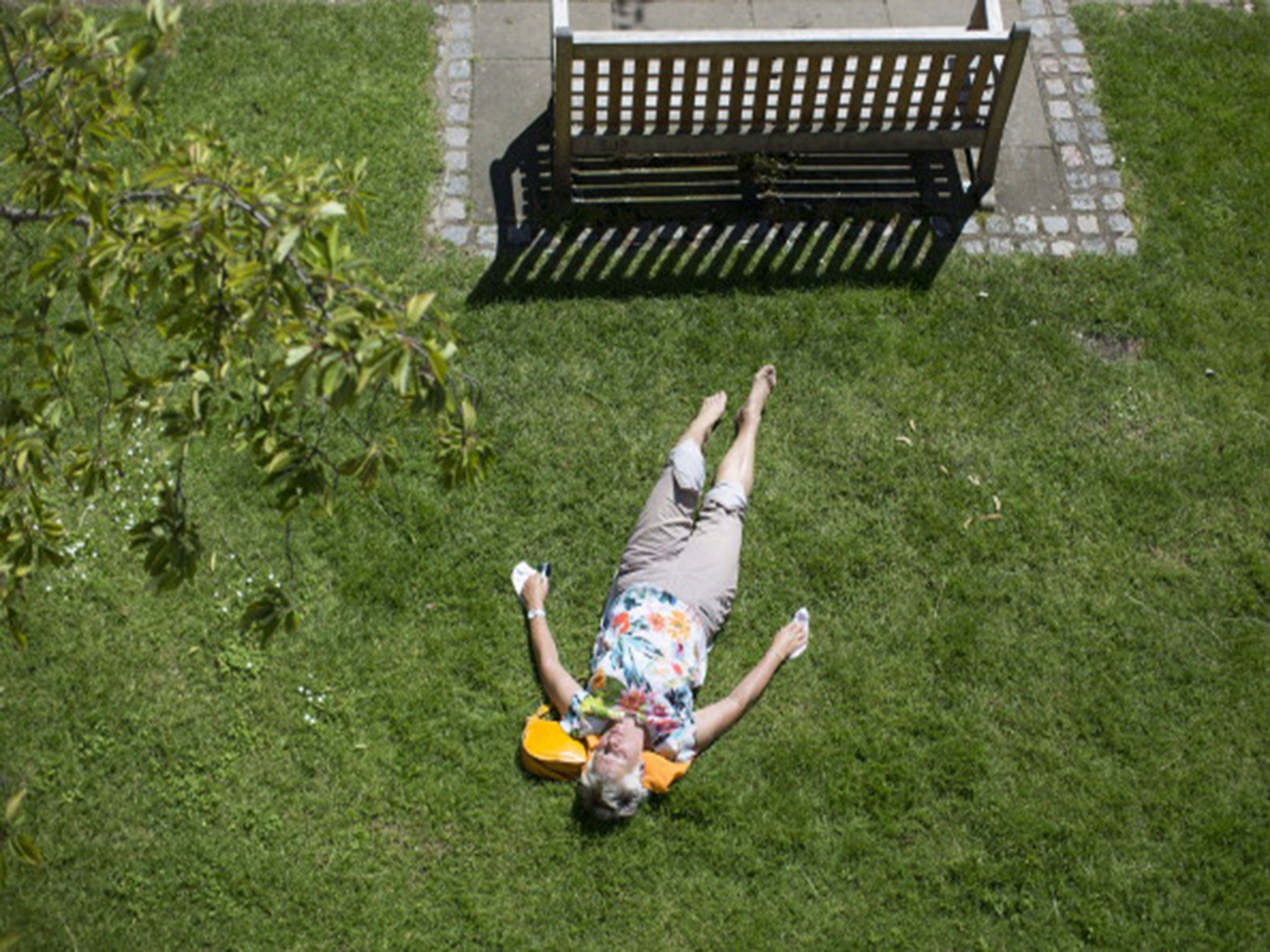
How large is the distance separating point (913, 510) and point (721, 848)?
2.05 meters

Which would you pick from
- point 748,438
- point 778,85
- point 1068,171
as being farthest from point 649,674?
point 1068,171

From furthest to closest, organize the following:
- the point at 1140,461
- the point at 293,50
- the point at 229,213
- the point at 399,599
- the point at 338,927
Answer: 1. the point at 293,50
2. the point at 1140,461
3. the point at 399,599
4. the point at 338,927
5. the point at 229,213

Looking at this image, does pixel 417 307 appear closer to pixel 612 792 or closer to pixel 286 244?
pixel 286 244

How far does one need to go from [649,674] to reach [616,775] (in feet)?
1.62

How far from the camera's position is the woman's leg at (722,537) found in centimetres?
646

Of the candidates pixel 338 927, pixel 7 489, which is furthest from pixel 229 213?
pixel 338 927

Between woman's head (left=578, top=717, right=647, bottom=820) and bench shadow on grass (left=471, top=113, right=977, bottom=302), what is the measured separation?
279cm

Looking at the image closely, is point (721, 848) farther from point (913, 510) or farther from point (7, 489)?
point (7, 489)

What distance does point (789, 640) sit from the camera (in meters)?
6.52

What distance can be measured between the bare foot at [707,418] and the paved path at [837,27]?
5.39 ft

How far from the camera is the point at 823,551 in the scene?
683 cm

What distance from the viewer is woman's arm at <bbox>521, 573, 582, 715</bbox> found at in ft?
20.6

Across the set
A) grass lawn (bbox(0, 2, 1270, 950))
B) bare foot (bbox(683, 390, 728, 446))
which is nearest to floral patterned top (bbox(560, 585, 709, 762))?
grass lawn (bbox(0, 2, 1270, 950))

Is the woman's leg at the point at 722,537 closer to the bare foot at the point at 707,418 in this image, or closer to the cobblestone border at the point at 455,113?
the bare foot at the point at 707,418
